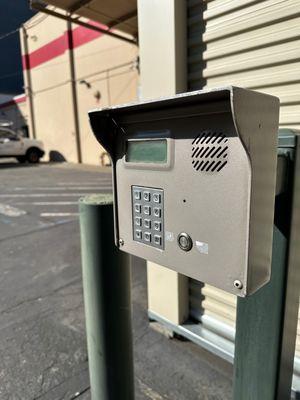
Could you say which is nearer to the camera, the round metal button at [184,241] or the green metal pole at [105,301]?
the round metal button at [184,241]

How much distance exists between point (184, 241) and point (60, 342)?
1776mm

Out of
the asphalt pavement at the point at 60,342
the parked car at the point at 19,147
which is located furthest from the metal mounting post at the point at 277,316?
the parked car at the point at 19,147

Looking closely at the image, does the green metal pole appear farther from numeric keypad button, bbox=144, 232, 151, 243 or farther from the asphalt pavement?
the asphalt pavement

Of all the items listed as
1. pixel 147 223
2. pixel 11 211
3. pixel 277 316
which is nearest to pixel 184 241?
pixel 147 223

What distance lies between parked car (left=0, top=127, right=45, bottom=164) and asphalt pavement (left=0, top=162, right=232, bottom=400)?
407 inches

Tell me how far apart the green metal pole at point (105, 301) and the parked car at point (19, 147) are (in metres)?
13.9

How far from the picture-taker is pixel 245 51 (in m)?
1.75

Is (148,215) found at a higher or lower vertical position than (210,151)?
lower

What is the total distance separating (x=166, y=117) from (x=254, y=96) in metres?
0.27

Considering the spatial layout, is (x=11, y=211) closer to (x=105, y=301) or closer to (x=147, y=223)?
(x=105, y=301)

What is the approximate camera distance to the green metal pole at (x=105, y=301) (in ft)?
4.41

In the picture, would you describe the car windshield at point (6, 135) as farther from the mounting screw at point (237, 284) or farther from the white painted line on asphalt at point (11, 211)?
the mounting screw at point (237, 284)

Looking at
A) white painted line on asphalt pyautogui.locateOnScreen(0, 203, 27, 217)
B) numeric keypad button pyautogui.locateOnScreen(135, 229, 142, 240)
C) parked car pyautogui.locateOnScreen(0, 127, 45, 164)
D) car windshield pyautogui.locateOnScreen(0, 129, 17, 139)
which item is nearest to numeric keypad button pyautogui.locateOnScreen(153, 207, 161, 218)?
numeric keypad button pyautogui.locateOnScreen(135, 229, 142, 240)

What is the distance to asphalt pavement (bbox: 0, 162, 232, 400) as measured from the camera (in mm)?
1942
